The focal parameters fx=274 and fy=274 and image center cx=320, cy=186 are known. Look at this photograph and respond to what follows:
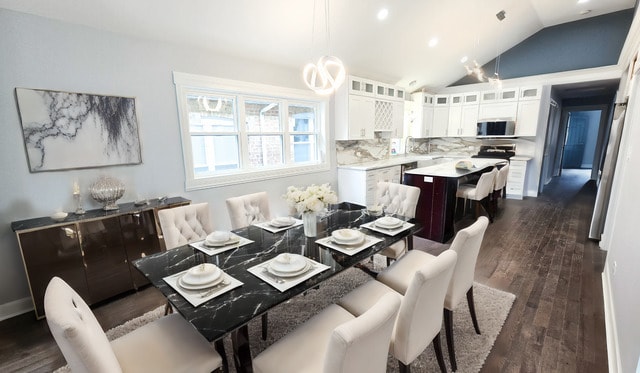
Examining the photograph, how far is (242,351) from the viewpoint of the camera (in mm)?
1316

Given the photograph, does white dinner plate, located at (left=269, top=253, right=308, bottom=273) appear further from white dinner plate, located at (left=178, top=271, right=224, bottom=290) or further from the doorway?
the doorway

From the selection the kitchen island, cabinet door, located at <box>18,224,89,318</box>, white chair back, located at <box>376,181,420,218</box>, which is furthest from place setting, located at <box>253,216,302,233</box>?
the kitchen island

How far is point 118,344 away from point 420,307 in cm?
150

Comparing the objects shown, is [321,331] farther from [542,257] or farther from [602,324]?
[542,257]

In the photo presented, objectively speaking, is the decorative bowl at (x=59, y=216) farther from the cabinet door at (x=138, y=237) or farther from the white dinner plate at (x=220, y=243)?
the white dinner plate at (x=220, y=243)

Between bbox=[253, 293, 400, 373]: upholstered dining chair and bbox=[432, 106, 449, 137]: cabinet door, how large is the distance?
6675 millimetres

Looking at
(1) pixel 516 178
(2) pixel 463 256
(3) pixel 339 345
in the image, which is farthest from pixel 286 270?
(1) pixel 516 178

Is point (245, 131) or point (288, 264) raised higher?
point (245, 131)

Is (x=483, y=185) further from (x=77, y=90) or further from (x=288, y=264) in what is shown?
(x=77, y=90)

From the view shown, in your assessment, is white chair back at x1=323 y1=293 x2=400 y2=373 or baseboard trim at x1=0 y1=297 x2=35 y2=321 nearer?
white chair back at x1=323 y1=293 x2=400 y2=373

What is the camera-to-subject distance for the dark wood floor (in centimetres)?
185

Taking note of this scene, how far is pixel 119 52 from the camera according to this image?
8.83 feet

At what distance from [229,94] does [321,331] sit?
10.7 ft

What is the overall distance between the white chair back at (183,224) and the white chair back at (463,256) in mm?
1896
